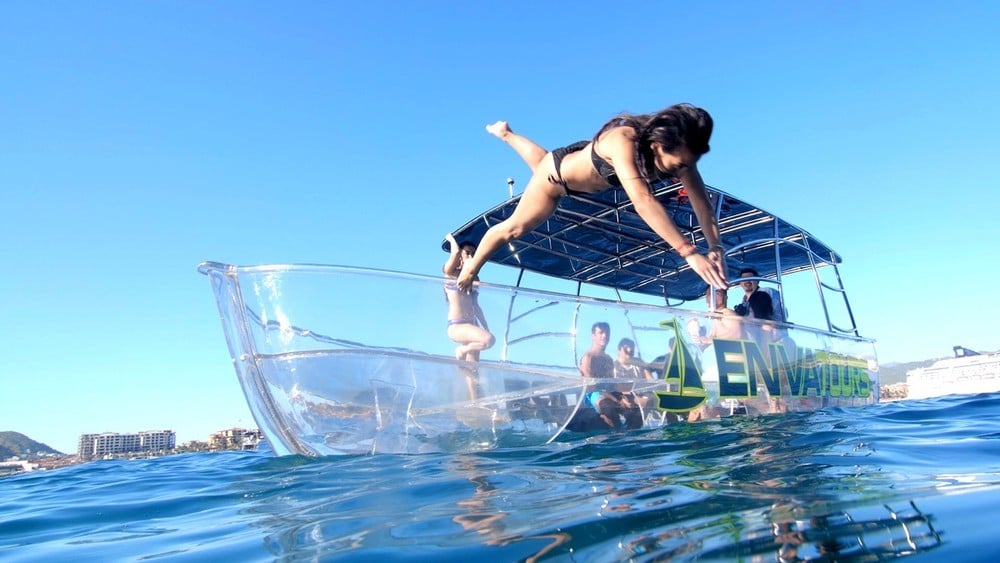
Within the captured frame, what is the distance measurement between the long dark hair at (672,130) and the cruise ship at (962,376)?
559 inches

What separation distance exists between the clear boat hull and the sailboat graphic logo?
11mm

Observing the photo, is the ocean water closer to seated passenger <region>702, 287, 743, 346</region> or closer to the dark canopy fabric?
seated passenger <region>702, 287, 743, 346</region>

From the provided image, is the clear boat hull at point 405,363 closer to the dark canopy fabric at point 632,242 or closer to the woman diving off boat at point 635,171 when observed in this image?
the woman diving off boat at point 635,171

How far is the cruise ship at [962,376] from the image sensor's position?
613 inches

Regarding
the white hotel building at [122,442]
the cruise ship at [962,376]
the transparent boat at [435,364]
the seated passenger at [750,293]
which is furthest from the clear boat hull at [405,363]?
the white hotel building at [122,442]

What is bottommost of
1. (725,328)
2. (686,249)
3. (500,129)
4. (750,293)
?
(725,328)

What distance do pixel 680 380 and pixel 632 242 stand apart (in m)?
4.82

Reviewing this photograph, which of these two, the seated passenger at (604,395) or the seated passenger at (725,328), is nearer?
the seated passenger at (604,395)

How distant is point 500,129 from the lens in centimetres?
411

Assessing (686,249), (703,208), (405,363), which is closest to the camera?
(686,249)

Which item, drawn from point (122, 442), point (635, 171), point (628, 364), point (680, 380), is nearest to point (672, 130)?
point (635, 171)

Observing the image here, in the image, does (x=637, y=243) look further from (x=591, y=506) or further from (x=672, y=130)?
(x=591, y=506)

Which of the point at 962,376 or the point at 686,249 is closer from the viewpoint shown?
the point at 686,249

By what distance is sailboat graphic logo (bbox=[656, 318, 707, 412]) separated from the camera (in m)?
4.46
